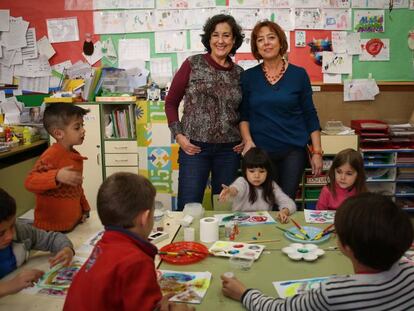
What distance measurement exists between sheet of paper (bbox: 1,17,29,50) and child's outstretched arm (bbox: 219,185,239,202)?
307cm

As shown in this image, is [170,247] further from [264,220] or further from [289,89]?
[289,89]

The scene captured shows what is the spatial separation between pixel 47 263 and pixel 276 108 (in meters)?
1.40

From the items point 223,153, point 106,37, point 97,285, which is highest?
point 106,37

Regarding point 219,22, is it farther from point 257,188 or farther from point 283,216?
point 283,216

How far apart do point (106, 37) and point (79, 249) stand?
2947 millimetres

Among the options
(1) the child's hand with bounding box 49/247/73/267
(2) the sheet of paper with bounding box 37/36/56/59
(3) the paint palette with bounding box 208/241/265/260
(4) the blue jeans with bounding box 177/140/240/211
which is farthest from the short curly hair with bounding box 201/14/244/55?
(2) the sheet of paper with bounding box 37/36/56/59

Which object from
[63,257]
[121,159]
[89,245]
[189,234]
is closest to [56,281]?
[63,257]

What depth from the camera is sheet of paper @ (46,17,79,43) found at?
4.17 meters

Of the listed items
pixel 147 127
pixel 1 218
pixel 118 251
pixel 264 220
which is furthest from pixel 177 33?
pixel 118 251

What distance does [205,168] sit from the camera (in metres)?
2.40

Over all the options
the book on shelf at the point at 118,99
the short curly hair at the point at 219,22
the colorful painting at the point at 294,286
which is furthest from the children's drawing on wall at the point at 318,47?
the colorful painting at the point at 294,286

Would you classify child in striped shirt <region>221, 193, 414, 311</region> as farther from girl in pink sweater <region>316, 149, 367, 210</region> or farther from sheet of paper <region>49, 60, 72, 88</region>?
sheet of paper <region>49, 60, 72, 88</region>

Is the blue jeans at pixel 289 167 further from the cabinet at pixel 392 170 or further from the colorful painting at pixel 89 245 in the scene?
the cabinet at pixel 392 170

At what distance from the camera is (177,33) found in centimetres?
409
